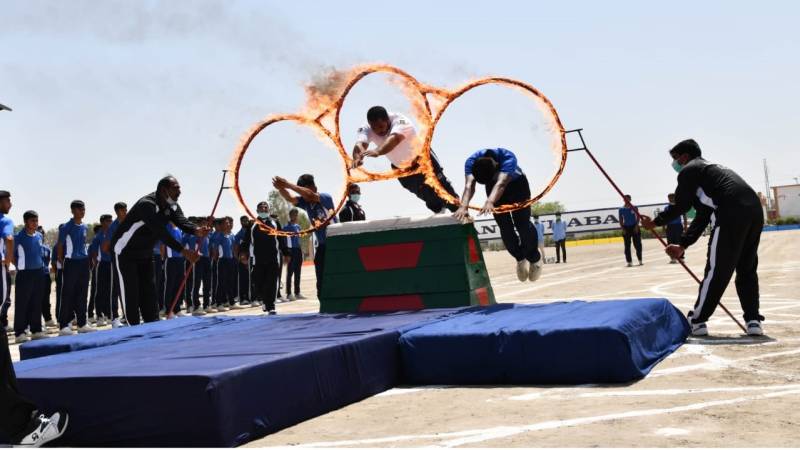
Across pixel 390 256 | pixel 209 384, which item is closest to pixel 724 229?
pixel 390 256

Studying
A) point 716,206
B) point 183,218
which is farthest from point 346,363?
point 183,218

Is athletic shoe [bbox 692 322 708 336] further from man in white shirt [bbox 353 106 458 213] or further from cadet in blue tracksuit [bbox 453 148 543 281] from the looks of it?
man in white shirt [bbox 353 106 458 213]

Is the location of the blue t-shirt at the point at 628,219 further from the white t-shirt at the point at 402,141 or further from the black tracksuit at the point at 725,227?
the black tracksuit at the point at 725,227

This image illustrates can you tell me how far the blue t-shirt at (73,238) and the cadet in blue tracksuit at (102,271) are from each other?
859mm

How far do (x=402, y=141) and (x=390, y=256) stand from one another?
5.68ft

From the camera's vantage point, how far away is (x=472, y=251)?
31.4 feet

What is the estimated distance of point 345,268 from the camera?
396 inches

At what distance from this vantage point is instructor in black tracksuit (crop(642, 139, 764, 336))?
8031 mm

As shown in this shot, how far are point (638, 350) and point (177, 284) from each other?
14.3 metres

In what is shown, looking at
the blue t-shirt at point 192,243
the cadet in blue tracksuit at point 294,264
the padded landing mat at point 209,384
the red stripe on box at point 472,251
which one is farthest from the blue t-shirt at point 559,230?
the padded landing mat at point 209,384

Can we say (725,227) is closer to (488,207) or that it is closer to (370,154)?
(488,207)

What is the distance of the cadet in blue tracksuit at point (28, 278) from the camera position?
47.1ft

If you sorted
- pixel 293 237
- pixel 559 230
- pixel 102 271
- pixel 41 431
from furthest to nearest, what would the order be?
pixel 559 230 → pixel 293 237 → pixel 102 271 → pixel 41 431

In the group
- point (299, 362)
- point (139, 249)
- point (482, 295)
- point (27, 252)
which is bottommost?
point (299, 362)
